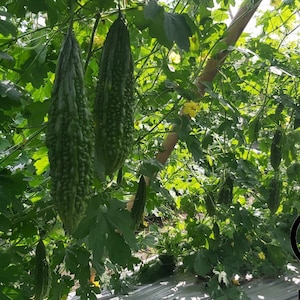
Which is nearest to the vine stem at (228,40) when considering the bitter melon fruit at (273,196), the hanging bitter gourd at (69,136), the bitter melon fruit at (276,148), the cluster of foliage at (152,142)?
the cluster of foliage at (152,142)

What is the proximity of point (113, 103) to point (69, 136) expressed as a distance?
13 cm

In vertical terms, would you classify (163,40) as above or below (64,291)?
above

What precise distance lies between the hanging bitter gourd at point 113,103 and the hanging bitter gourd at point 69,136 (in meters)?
0.07

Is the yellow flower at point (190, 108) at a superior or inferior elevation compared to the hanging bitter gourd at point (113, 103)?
superior

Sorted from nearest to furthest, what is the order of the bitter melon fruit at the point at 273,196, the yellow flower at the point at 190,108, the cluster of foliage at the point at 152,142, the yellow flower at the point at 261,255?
the cluster of foliage at the point at 152,142, the yellow flower at the point at 190,108, the bitter melon fruit at the point at 273,196, the yellow flower at the point at 261,255

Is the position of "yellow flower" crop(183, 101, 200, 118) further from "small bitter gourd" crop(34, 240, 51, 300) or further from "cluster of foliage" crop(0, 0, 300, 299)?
"small bitter gourd" crop(34, 240, 51, 300)

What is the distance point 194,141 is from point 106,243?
2.08 ft

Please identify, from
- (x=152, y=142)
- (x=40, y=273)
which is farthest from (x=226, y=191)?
(x=40, y=273)

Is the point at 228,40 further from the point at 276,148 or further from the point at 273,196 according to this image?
the point at 273,196

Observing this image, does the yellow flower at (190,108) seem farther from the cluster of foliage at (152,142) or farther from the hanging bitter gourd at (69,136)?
the hanging bitter gourd at (69,136)

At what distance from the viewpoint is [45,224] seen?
1512 mm

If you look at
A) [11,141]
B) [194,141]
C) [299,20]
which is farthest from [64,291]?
[299,20]

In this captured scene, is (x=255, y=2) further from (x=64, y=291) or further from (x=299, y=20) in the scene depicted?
(x=64, y=291)

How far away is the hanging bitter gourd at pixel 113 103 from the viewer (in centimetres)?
89
